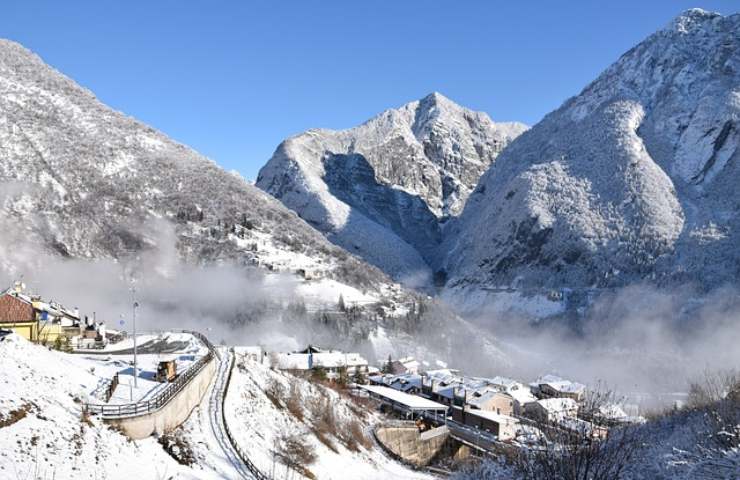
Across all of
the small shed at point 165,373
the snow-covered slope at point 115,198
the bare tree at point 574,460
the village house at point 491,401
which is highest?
the snow-covered slope at point 115,198

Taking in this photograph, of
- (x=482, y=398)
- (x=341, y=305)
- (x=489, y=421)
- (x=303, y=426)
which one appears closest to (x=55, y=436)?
(x=303, y=426)

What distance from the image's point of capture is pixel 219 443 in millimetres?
27562

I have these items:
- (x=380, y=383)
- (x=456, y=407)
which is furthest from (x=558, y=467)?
(x=380, y=383)

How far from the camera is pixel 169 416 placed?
25.7m

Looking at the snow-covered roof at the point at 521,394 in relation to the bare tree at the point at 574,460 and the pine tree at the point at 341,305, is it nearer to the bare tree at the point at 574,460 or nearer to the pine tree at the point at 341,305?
the bare tree at the point at 574,460

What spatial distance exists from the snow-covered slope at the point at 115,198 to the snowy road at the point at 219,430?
9975 cm

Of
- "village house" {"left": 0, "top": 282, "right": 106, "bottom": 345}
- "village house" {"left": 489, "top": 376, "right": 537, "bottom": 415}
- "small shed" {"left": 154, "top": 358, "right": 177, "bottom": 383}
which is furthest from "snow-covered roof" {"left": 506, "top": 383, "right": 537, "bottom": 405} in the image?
"village house" {"left": 0, "top": 282, "right": 106, "bottom": 345}

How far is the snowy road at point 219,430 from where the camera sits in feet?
81.4

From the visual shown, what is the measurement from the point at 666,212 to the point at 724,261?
105 feet

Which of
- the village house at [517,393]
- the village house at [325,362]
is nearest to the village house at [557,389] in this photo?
the village house at [517,393]

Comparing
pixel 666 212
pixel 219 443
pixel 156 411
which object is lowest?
pixel 219 443

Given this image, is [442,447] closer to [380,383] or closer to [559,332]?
[380,383]

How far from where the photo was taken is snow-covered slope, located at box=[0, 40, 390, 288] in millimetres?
135125

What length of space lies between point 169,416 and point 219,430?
4241 mm
